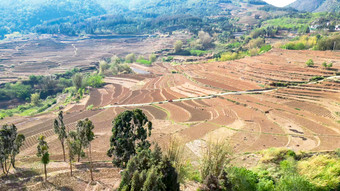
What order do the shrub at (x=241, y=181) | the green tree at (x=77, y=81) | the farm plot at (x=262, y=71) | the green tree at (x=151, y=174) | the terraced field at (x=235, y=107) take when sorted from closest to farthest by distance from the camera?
1. the green tree at (x=151, y=174)
2. the shrub at (x=241, y=181)
3. the terraced field at (x=235, y=107)
4. the farm plot at (x=262, y=71)
5. the green tree at (x=77, y=81)

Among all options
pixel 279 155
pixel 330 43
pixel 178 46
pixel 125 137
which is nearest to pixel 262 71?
pixel 330 43

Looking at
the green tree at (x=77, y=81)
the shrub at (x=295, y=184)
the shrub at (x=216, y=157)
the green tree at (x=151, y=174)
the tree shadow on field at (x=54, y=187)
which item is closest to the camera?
the green tree at (x=151, y=174)

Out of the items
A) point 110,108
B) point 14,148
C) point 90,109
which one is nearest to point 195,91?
point 110,108

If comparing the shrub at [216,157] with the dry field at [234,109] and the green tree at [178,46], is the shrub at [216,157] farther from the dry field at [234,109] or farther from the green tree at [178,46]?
the green tree at [178,46]

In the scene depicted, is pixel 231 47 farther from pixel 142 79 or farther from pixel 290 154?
pixel 290 154

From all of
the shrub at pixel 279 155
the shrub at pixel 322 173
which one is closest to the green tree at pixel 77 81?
the shrub at pixel 279 155

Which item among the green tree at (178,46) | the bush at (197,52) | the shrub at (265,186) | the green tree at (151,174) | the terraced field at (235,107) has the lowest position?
the terraced field at (235,107)

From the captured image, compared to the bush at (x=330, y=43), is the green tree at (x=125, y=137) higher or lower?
lower

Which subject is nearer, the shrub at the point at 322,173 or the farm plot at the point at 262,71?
the shrub at the point at 322,173
